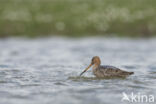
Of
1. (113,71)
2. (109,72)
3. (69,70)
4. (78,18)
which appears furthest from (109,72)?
(78,18)

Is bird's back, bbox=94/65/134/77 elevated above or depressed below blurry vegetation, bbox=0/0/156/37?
below

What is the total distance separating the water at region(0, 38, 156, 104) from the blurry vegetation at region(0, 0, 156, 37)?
286cm

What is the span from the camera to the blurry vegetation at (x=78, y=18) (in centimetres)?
3734

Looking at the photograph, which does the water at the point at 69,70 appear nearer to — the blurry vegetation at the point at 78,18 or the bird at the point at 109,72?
the bird at the point at 109,72

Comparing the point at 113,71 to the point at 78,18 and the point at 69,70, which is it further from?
the point at 78,18

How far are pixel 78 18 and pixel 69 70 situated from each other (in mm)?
21271

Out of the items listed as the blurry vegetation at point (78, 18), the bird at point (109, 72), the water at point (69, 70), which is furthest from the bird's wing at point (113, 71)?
the blurry vegetation at point (78, 18)

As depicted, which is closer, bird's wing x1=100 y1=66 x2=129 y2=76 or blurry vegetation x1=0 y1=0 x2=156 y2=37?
bird's wing x1=100 y1=66 x2=129 y2=76

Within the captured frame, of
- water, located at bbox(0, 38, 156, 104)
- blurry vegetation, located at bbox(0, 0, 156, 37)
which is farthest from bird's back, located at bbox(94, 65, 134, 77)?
blurry vegetation, located at bbox(0, 0, 156, 37)

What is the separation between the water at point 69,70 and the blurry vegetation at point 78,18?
113 inches

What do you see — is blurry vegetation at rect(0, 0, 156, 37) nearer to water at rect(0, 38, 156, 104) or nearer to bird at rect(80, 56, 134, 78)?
water at rect(0, 38, 156, 104)

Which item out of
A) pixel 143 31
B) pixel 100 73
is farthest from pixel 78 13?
pixel 100 73

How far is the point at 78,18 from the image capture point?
130 feet

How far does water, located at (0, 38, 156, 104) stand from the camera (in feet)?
41.0
